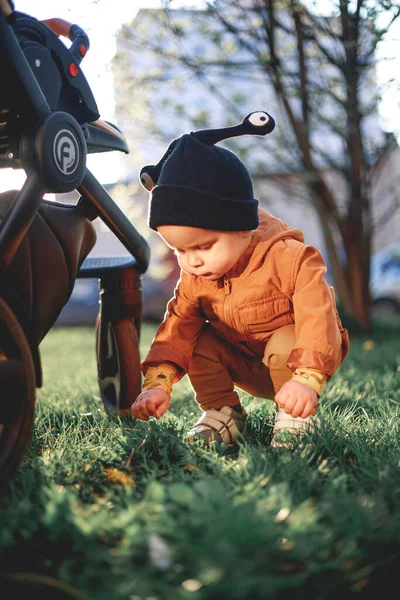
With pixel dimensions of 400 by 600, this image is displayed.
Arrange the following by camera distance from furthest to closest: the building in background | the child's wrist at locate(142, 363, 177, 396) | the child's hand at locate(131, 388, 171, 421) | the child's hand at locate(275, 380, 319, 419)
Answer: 1. the building in background
2. the child's wrist at locate(142, 363, 177, 396)
3. the child's hand at locate(131, 388, 171, 421)
4. the child's hand at locate(275, 380, 319, 419)

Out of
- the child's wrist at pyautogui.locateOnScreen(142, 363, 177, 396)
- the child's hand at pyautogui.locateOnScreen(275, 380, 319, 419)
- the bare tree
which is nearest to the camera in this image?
the child's hand at pyautogui.locateOnScreen(275, 380, 319, 419)

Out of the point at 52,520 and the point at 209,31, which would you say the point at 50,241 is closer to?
the point at 52,520

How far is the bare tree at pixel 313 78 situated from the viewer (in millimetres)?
5031

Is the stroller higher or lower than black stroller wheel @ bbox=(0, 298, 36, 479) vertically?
higher

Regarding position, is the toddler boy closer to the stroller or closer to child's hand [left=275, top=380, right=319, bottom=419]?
child's hand [left=275, top=380, right=319, bottom=419]

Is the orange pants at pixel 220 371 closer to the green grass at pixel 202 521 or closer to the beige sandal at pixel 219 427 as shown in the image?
the beige sandal at pixel 219 427

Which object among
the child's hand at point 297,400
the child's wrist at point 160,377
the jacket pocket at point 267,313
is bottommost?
the child's wrist at point 160,377

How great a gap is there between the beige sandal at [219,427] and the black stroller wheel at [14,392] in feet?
2.03

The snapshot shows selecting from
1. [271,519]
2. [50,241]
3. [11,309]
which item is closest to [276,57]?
[50,241]

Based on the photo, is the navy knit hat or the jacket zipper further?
the jacket zipper

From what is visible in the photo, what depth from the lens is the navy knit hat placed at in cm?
181

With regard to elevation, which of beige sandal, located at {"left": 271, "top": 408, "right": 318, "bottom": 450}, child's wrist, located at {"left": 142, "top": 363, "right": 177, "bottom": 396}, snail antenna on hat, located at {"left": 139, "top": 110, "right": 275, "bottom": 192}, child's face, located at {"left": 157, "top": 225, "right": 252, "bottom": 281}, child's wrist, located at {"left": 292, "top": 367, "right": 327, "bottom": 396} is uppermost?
snail antenna on hat, located at {"left": 139, "top": 110, "right": 275, "bottom": 192}

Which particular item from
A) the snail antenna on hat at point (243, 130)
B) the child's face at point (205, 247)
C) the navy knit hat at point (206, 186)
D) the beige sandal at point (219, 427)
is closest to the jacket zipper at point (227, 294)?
the child's face at point (205, 247)

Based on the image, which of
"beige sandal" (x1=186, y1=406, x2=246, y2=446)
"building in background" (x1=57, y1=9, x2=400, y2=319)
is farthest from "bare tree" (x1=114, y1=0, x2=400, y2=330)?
"beige sandal" (x1=186, y1=406, x2=246, y2=446)
